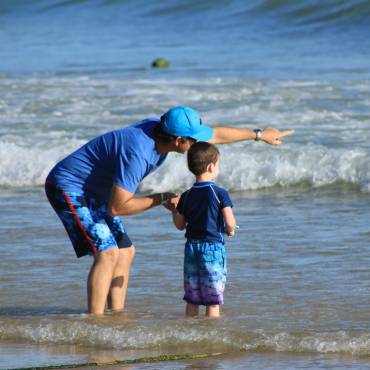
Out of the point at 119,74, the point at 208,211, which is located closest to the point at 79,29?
the point at 119,74

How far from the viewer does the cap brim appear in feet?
19.1

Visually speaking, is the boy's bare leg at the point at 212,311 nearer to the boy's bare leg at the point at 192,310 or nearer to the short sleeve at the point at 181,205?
the boy's bare leg at the point at 192,310

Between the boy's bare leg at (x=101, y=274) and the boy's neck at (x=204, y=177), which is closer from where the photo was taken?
the boy's neck at (x=204, y=177)

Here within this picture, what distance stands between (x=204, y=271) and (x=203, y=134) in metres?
0.76

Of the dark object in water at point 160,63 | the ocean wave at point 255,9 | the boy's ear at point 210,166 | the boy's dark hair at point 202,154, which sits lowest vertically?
the boy's ear at point 210,166

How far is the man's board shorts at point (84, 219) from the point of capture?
608cm

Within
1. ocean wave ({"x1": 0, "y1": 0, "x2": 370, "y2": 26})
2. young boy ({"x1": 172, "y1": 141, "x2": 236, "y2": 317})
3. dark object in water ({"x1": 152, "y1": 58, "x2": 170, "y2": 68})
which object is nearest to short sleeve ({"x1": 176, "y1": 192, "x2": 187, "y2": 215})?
young boy ({"x1": 172, "y1": 141, "x2": 236, "y2": 317})

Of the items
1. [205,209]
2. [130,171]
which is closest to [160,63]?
[205,209]

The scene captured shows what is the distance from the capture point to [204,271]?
6094 mm

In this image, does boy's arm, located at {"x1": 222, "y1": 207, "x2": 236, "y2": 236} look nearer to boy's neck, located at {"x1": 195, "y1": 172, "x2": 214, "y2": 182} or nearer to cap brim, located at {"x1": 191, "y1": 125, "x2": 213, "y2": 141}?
boy's neck, located at {"x1": 195, "y1": 172, "x2": 214, "y2": 182}

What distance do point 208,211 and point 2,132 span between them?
8507 millimetres

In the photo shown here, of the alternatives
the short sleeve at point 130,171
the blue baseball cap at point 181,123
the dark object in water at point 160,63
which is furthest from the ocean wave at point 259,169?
the dark object in water at point 160,63

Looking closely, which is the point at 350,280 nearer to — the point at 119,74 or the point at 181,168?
the point at 181,168

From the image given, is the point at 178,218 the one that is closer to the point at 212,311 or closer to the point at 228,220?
the point at 228,220
